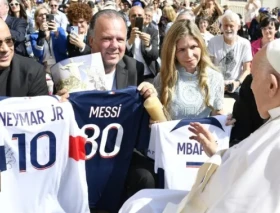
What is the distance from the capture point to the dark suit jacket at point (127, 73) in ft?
12.6

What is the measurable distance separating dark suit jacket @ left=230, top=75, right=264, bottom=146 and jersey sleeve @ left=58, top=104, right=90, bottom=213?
1167 millimetres

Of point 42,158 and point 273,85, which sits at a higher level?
point 273,85

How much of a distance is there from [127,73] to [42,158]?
97 centimetres

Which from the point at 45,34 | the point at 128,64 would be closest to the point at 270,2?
the point at 45,34

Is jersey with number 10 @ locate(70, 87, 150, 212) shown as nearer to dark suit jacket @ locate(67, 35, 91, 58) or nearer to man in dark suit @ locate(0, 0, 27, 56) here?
dark suit jacket @ locate(67, 35, 91, 58)

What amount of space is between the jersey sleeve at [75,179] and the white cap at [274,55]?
172 cm

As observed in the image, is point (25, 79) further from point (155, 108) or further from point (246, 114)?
point (246, 114)

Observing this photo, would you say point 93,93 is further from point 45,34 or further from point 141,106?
point 45,34

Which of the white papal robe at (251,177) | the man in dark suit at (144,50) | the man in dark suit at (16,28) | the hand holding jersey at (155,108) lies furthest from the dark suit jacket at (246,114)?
the man in dark suit at (16,28)

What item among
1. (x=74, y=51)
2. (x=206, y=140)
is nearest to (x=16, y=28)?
(x=74, y=51)

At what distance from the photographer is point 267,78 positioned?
82.1 inches

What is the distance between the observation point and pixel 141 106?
3699 millimetres

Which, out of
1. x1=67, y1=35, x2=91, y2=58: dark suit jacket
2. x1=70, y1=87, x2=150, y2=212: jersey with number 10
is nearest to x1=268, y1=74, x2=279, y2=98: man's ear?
x1=70, y1=87, x2=150, y2=212: jersey with number 10

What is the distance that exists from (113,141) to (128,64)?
25.7 inches
